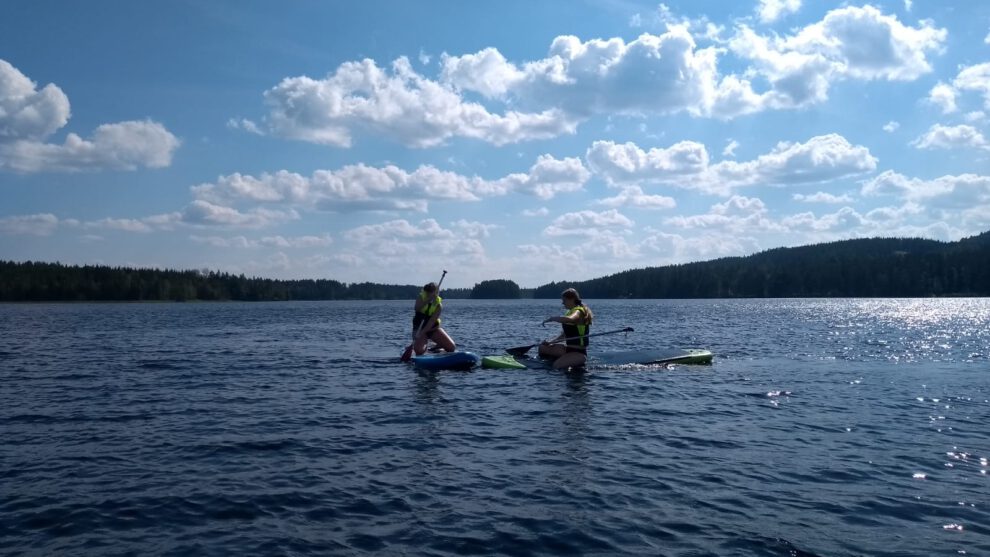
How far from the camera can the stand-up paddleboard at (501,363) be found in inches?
1014

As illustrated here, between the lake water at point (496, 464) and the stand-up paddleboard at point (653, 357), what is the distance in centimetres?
271

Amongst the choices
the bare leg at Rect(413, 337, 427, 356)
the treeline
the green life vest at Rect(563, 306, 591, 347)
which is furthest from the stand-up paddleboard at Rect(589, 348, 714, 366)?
the treeline

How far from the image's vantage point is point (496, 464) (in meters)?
11.7

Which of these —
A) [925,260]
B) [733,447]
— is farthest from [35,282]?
[925,260]

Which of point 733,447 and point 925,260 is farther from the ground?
point 925,260

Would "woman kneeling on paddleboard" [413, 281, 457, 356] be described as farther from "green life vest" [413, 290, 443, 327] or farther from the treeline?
the treeline

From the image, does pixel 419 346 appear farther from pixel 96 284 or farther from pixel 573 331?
pixel 96 284

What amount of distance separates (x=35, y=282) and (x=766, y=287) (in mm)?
187369

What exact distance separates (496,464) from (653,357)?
16.7m

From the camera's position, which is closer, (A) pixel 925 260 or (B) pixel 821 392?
(B) pixel 821 392

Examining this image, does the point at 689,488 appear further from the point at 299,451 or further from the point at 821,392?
the point at 821,392

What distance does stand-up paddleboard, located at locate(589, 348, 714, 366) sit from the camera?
26584 millimetres

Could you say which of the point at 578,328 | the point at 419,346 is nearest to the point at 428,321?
the point at 419,346

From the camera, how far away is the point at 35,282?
480ft
